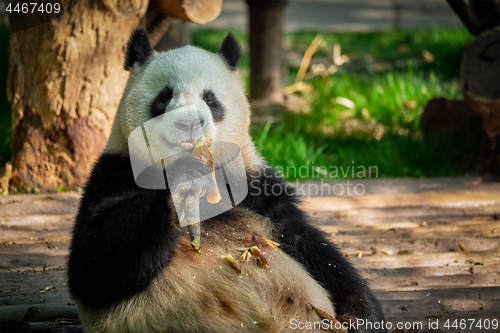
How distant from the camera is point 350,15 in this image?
1209 cm

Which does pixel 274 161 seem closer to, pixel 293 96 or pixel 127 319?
pixel 293 96

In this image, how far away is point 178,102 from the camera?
82.7 inches

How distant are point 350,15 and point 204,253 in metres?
11.2

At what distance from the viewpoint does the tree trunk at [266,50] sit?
6297mm

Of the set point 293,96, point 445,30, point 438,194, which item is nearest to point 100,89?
point 438,194

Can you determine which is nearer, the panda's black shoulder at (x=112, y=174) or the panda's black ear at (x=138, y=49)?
the panda's black shoulder at (x=112, y=174)

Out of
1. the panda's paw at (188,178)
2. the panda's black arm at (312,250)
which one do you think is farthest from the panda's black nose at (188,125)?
the panda's black arm at (312,250)

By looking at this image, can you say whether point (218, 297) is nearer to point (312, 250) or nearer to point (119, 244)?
point (119, 244)

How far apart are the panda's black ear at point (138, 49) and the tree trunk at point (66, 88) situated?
144 cm

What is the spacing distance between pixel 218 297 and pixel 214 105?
35.0 inches

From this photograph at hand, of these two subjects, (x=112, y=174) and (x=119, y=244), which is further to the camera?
(x=112, y=174)

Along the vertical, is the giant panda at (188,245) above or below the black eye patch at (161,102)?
below

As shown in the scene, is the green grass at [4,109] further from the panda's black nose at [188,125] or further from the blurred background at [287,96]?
the panda's black nose at [188,125]

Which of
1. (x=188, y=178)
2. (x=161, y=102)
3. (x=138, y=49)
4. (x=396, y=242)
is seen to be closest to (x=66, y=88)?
(x=138, y=49)
